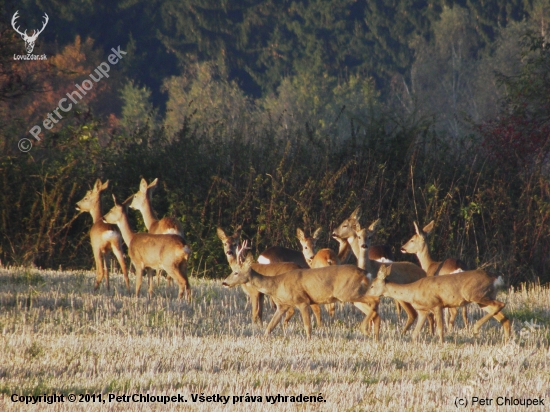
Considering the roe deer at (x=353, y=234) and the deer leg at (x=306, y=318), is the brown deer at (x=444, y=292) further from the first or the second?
the roe deer at (x=353, y=234)

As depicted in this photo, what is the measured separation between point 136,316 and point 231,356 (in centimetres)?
245

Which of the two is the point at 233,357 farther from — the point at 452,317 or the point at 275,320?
the point at 452,317

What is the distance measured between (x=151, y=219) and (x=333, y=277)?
476cm

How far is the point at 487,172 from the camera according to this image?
16.0 metres

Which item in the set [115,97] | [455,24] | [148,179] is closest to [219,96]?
[115,97]

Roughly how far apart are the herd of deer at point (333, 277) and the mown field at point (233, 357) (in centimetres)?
31

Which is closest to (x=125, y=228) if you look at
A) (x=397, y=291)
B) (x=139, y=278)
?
(x=139, y=278)

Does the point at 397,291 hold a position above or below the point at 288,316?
above

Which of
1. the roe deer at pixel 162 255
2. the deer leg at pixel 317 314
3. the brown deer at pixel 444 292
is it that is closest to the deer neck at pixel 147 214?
the roe deer at pixel 162 255

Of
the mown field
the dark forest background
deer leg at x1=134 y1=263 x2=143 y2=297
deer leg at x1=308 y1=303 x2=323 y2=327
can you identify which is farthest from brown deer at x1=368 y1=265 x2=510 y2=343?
the dark forest background

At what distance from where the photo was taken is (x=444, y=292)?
29.1 feet

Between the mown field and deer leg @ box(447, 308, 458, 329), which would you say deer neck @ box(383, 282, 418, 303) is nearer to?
the mown field

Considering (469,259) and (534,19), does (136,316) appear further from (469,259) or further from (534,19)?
(534,19)

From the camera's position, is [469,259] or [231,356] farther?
[469,259]
